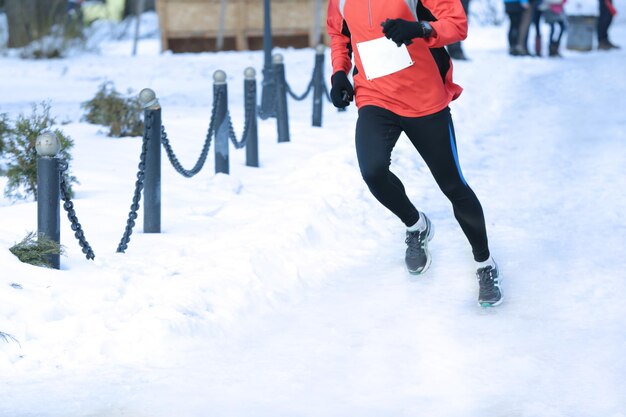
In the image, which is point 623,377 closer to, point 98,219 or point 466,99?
point 98,219

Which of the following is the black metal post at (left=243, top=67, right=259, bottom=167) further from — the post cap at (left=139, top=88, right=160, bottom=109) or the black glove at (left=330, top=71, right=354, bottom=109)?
the black glove at (left=330, top=71, right=354, bottom=109)

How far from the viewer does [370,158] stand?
5.60m

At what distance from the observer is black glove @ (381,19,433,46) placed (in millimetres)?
5102

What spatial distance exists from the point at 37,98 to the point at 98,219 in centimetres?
883

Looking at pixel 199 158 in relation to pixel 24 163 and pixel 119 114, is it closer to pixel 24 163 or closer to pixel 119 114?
pixel 24 163

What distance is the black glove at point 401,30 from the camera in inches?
201

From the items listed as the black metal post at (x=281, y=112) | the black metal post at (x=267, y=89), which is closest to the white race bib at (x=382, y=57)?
the black metal post at (x=281, y=112)

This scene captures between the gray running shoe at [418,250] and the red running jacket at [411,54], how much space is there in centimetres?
91

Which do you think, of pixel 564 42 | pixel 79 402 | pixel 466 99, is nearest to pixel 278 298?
pixel 79 402

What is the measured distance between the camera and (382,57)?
5.47 m

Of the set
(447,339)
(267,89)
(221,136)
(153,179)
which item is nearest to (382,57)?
(447,339)

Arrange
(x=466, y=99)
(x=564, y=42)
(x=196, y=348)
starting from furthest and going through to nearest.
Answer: (x=564, y=42) < (x=466, y=99) < (x=196, y=348)

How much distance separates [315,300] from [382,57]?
4.18 feet

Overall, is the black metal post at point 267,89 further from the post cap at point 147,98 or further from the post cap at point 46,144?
the post cap at point 46,144
